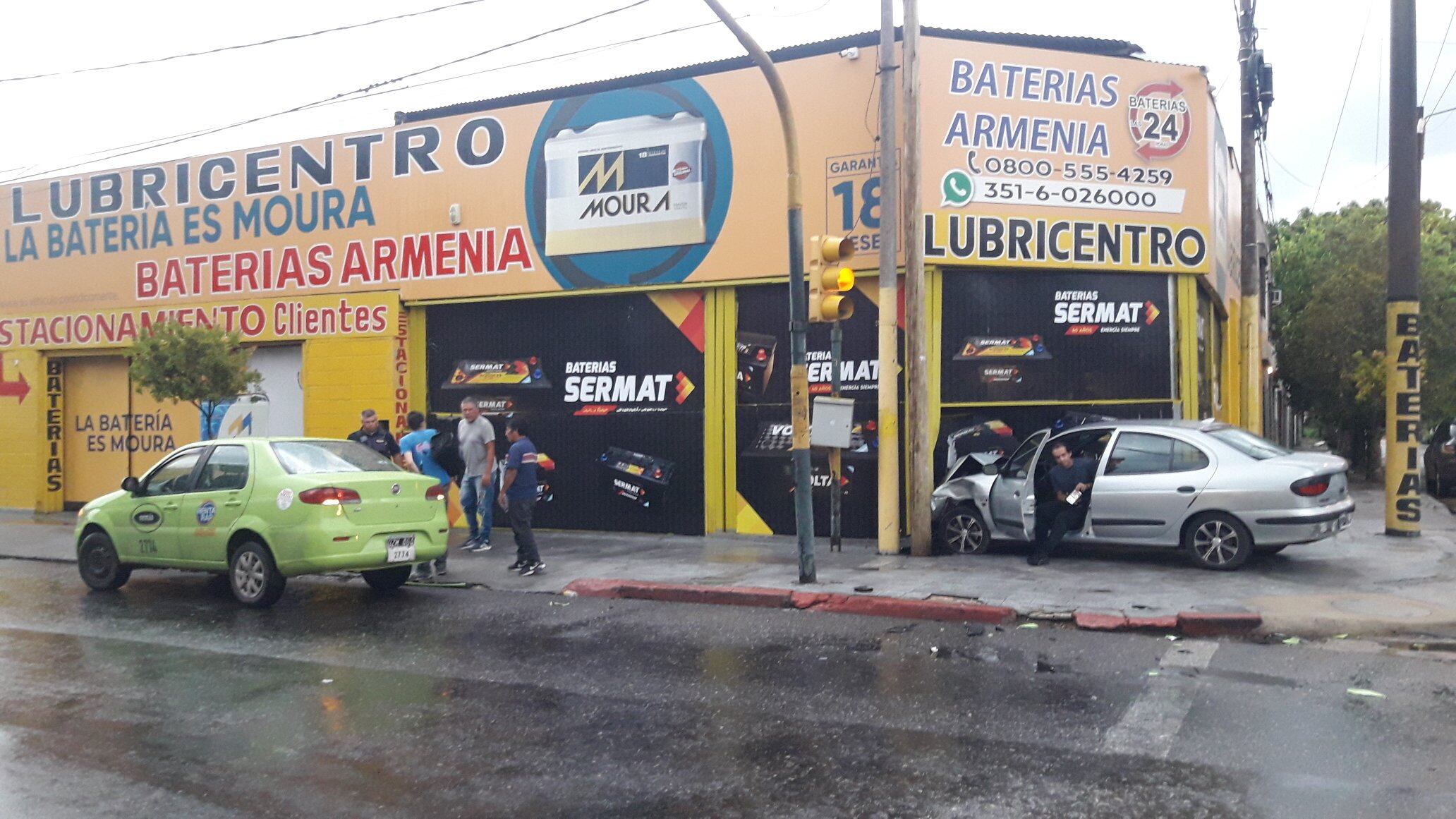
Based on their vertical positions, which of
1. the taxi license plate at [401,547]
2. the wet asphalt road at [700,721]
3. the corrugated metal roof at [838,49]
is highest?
the corrugated metal roof at [838,49]

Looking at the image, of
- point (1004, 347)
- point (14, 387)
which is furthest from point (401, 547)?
point (14, 387)

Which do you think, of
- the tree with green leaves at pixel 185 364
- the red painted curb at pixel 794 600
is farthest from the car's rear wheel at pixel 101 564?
the red painted curb at pixel 794 600

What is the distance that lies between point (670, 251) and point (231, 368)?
6.02 meters

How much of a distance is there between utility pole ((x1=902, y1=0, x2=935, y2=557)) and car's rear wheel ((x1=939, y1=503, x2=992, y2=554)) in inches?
10.5

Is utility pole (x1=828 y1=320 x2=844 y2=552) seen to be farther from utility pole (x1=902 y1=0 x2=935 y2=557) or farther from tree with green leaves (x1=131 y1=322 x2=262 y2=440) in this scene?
tree with green leaves (x1=131 y1=322 x2=262 y2=440)

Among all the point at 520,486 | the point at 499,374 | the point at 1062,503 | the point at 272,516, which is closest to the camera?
the point at 272,516

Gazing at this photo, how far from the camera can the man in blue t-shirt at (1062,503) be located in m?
11.1

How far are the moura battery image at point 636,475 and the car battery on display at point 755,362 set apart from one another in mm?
1419

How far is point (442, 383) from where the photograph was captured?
1614 cm

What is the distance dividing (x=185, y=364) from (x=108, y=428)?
5648mm

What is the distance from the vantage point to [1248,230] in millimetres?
17797

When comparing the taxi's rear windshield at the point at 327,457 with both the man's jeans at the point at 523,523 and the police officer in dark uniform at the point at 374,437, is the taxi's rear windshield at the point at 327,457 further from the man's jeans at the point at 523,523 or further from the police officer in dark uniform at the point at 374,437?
the police officer in dark uniform at the point at 374,437

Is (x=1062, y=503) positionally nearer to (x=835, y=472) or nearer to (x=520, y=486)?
(x=835, y=472)

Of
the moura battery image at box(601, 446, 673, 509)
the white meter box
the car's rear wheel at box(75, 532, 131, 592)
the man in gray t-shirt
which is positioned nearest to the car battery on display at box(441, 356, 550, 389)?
the moura battery image at box(601, 446, 673, 509)
